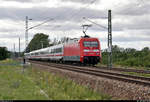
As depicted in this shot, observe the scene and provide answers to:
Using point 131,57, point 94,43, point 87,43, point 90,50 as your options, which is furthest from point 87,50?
point 131,57

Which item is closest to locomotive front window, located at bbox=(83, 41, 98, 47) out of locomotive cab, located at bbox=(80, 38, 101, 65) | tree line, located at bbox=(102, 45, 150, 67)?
locomotive cab, located at bbox=(80, 38, 101, 65)

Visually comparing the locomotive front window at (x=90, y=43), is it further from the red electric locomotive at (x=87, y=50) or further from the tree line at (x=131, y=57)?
the tree line at (x=131, y=57)

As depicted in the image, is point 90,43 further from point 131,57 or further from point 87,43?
point 131,57

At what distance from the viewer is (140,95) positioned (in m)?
11.2

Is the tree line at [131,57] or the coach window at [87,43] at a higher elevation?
the coach window at [87,43]

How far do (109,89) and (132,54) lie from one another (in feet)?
91.7

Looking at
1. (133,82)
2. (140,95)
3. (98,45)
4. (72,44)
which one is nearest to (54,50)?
(72,44)

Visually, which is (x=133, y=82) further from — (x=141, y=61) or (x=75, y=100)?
(x=141, y=61)

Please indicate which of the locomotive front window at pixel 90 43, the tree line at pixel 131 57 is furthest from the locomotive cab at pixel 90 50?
the tree line at pixel 131 57

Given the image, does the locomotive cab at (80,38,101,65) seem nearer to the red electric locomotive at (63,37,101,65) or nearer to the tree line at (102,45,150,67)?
the red electric locomotive at (63,37,101,65)

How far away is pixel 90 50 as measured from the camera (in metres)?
33.1

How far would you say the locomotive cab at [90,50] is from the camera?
32531mm

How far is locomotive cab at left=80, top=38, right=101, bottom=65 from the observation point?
32531mm

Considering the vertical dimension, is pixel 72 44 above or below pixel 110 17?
below
